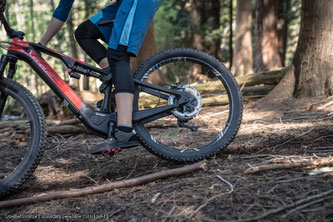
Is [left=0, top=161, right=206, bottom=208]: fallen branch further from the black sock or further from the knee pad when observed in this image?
the knee pad

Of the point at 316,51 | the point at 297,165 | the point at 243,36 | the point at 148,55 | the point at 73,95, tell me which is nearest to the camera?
the point at 297,165

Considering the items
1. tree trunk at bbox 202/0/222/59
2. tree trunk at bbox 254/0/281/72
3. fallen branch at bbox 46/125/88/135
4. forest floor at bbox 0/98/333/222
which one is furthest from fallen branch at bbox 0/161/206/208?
tree trunk at bbox 202/0/222/59

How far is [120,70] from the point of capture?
2852mm

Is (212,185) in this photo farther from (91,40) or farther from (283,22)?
(283,22)

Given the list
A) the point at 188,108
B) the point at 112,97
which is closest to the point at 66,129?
the point at 112,97

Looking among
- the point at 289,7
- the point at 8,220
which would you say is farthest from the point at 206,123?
the point at 289,7

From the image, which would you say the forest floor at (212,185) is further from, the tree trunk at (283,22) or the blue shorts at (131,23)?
the tree trunk at (283,22)

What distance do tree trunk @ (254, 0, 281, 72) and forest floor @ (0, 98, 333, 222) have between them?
8340 mm

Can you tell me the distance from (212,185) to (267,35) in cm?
1058

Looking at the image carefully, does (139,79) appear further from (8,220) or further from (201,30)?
(201,30)

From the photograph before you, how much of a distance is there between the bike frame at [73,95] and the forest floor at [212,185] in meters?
0.48

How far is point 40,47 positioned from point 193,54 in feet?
4.46

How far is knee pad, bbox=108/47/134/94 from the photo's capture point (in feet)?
9.33

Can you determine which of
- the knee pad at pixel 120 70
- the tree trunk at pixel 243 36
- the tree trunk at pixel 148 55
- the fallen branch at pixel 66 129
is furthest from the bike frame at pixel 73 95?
the tree trunk at pixel 243 36
